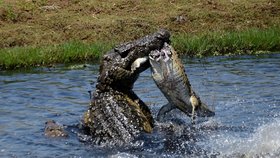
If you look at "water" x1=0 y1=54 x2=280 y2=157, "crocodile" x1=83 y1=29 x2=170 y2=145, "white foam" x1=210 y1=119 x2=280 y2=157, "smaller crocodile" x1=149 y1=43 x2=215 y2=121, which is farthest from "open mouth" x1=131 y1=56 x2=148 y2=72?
"white foam" x1=210 y1=119 x2=280 y2=157

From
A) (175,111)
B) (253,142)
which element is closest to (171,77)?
(253,142)

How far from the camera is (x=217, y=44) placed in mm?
14703

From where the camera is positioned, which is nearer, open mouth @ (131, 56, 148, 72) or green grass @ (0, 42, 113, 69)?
open mouth @ (131, 56, 148, 72)

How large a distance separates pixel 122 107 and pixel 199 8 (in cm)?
1245

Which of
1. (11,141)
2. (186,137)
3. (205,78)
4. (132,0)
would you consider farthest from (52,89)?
(132,0)

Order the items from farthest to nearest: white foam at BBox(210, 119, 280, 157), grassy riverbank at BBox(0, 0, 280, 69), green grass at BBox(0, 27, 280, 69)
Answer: grassy riverbank at BBox(0, 0, 280, 69), green grass at BBox(0, 27, 280, 69), white foam at BBox(210, 119, 280, 157)

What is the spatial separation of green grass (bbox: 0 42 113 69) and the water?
17.8 inches

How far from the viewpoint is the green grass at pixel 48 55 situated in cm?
1368

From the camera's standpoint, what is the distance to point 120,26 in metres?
17.7

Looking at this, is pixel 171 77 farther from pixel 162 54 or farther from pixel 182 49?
pixel 182 49

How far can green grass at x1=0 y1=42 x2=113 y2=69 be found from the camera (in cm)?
1368

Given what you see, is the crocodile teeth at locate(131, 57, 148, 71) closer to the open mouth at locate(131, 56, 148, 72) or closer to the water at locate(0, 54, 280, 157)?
the open mouth at locate(131, 56, 148, 72)

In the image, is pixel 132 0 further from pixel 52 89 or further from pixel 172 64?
pixel 172 64

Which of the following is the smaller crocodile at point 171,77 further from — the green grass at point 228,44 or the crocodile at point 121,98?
the green grass at point 228,44
